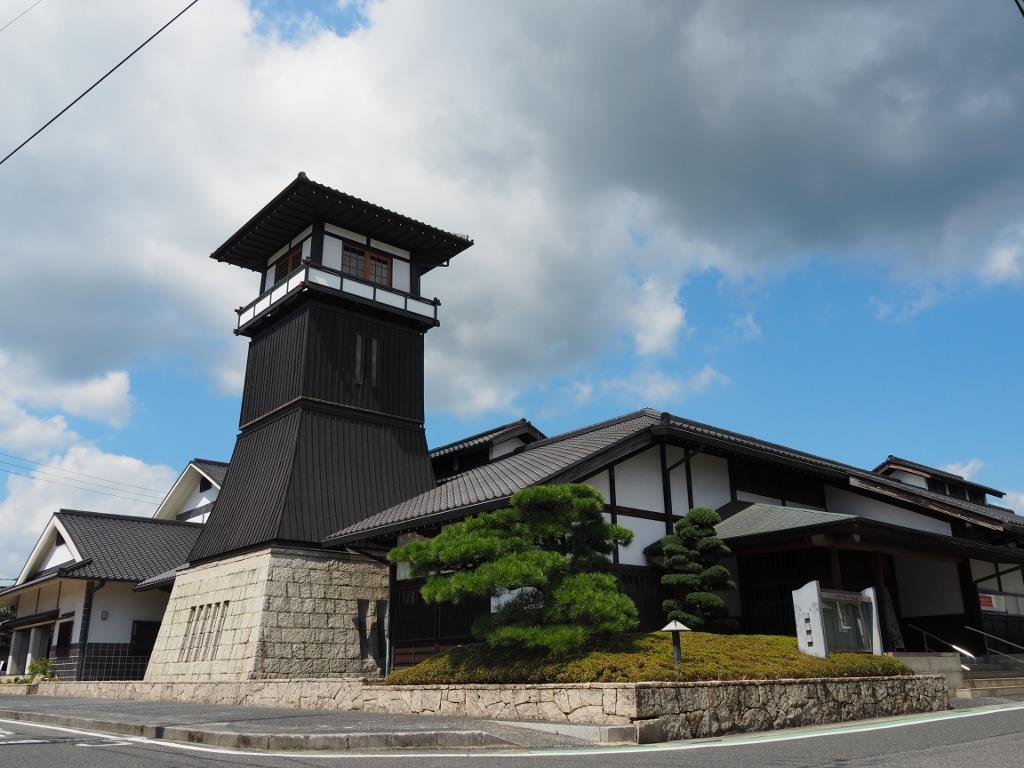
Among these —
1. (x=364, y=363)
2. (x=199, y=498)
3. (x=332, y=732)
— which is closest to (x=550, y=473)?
(x=332, y=732)

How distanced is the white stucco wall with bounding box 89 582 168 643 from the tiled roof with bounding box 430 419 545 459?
10.6 m

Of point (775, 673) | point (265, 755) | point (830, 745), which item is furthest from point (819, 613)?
point (265, 755)

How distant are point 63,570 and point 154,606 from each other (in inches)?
119

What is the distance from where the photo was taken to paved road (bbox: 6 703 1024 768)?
22.0ft

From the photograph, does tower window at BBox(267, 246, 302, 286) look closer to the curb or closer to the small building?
the small building

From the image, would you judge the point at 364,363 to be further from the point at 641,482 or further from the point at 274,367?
the point at 641,482

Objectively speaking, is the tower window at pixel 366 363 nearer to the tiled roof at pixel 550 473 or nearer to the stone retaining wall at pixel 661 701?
the tiled roof at pixel 550 473

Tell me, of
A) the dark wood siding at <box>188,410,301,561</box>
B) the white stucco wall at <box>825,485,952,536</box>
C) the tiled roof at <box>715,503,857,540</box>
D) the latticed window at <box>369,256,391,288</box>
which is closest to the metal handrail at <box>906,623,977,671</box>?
the white stucco wall at <box>825,485,952,536</box>

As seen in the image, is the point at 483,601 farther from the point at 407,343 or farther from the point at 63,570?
the point at 63,570

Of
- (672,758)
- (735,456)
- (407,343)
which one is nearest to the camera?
(672,758)

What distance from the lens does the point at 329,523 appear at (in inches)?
734

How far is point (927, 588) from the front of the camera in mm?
18031

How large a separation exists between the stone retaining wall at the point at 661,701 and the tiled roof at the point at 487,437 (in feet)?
28.9

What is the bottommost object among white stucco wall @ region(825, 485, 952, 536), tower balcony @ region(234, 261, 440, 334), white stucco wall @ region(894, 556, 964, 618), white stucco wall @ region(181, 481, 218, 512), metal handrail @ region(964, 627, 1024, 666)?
metal handrail @ region(964, 627, 1024, 666)
